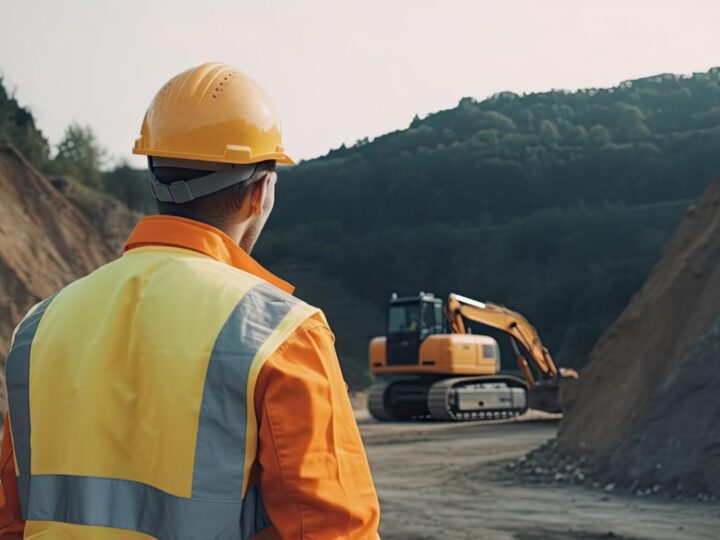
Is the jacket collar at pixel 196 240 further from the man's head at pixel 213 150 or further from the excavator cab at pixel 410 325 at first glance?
the excavator cab at pixel 410 325

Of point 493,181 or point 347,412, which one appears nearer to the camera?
point 347,412

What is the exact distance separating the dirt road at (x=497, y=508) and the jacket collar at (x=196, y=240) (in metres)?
6.93

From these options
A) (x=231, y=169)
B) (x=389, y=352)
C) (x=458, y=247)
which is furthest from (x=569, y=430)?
(x=458, y=247)

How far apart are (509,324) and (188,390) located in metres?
21.5

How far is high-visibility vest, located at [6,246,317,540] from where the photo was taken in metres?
1.60

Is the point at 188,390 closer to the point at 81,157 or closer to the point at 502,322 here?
the point at 502,322

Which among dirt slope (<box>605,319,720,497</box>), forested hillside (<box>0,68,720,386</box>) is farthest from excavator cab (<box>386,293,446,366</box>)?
forested hillside (<box>0,68,720,386</box>)

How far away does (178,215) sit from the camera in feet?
6.08

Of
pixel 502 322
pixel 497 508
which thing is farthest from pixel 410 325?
pixel 497 508

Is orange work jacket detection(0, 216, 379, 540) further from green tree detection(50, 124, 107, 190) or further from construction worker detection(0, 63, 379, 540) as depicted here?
green tree detection(50, 124, 107, 190)

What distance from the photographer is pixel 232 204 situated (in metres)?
1.87

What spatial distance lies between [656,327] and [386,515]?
5.05 meters

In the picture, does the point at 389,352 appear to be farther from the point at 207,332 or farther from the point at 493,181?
the point at 493,181

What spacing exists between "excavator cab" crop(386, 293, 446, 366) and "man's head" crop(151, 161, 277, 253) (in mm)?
20953
